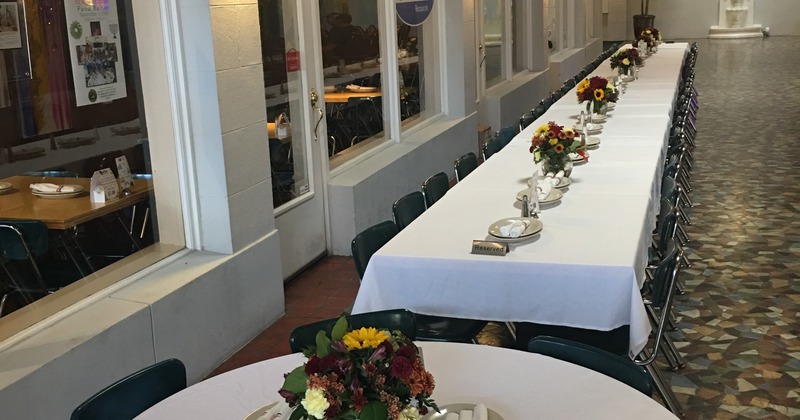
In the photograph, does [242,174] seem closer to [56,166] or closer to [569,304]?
[56,166]

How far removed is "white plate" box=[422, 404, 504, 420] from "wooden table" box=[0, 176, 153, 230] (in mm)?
2207

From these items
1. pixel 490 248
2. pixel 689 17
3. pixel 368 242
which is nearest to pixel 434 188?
pixel 368 242

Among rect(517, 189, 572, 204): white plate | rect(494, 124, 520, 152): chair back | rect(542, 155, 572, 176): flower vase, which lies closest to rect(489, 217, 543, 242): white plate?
rect(517, 189, 572, 204): white plate

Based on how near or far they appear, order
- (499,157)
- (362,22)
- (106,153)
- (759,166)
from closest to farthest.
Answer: (106,153) → (499,157) → (362,22) → (759,166)

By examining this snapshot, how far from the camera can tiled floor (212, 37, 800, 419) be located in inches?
163

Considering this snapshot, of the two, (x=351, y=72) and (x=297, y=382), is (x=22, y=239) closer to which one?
(x=297, y=382)

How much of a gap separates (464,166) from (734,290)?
1901 millimetres

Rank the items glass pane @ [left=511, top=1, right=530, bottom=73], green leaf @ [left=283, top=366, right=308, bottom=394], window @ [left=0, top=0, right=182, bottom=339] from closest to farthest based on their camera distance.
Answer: green leaf @ [left=283, top=366, right=308, bottom=394] → window @ [left=0, top=0, right=182, bottom=339] → glass pane @ [left=511, top=1, right=530, bottom=73]

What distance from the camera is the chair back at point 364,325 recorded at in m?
3.02

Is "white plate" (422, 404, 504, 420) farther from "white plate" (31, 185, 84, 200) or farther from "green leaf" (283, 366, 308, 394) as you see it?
"white plate" (31, 185, 84, 200)

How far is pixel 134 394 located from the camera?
2631 millimetres

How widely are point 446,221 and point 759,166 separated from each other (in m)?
5.80

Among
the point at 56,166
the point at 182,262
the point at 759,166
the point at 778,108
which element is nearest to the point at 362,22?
the point at 182,262

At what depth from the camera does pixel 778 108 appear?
41.7ft
